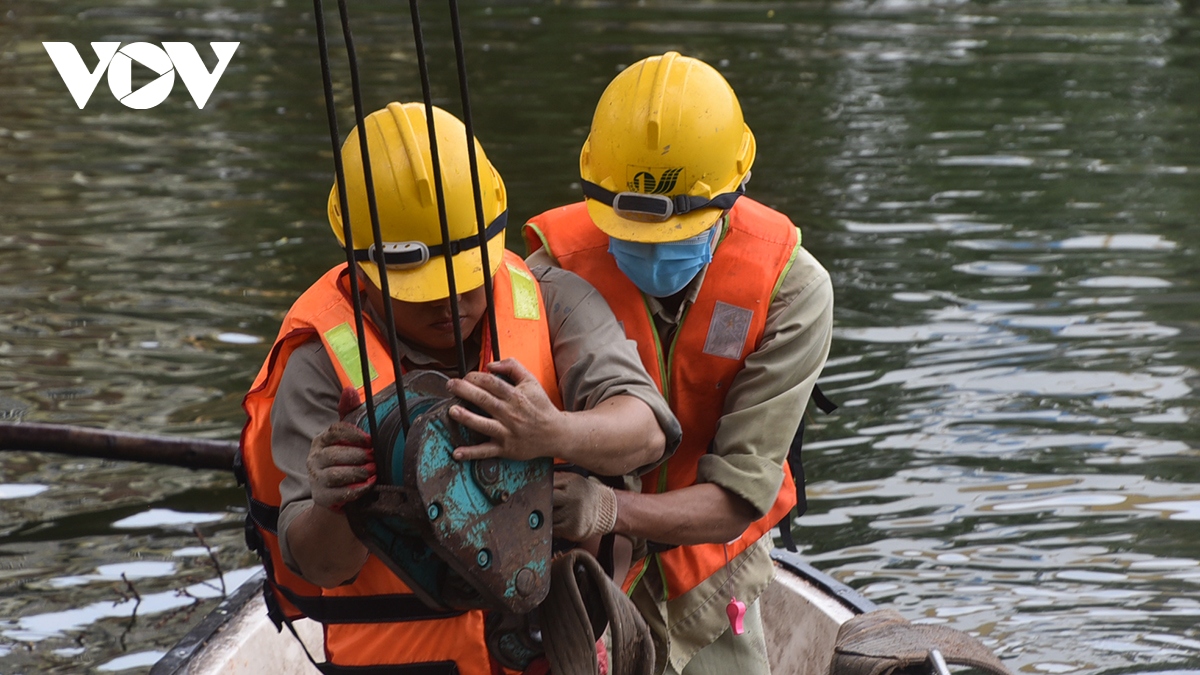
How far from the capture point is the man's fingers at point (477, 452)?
2234mm

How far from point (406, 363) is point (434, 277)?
7.5 inches

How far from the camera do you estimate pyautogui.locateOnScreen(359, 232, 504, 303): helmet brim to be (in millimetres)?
2576

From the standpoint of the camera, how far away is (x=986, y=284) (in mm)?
9508

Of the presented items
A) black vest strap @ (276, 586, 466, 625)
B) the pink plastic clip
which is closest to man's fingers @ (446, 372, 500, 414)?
black vest strap @ (276, 586, 466, 625)

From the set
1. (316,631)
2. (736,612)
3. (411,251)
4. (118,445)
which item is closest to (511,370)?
(411,251)

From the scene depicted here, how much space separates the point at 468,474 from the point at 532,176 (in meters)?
10.4

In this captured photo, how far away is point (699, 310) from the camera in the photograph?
318cm

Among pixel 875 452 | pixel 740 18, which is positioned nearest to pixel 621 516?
pixel 875 452

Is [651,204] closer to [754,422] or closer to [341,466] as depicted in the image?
[754,422]

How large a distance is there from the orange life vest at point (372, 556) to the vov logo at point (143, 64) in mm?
13955

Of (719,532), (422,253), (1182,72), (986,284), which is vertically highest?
(422,253)

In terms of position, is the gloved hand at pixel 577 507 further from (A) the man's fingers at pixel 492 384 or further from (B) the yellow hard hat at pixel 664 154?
(B) the yellow hard hat at pixel 664 154

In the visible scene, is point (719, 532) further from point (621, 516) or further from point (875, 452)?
point (875, 452)

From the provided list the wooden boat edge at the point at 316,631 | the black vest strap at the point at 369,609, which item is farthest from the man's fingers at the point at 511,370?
the wooden boat edge at the point at 316,631
